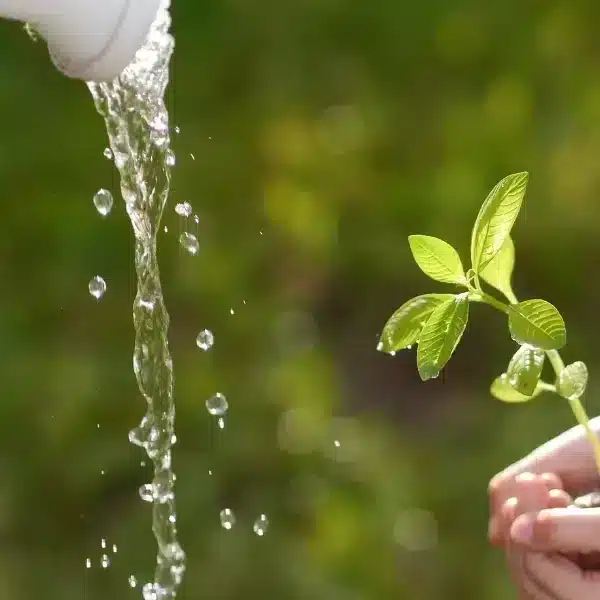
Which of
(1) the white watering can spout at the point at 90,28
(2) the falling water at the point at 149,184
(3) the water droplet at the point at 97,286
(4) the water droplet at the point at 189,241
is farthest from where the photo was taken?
(3) the water droplet at the point at 97,286

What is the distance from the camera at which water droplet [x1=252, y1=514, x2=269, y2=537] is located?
1.05 m

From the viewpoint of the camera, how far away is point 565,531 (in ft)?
1.37

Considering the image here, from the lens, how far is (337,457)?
3.59 ft

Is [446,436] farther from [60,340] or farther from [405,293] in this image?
[60,340]

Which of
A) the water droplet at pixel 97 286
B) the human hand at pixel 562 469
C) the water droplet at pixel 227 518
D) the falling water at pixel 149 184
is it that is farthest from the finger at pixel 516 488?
the water droplet at pixel 227 518

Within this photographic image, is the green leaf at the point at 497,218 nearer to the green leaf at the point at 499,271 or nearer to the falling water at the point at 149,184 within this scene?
the green leaf at the point at 499,271

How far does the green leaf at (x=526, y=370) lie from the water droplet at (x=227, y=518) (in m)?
0.67

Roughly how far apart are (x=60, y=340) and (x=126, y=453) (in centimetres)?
13

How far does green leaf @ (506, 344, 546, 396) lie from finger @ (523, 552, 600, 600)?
8 cm

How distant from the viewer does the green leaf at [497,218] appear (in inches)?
16.1

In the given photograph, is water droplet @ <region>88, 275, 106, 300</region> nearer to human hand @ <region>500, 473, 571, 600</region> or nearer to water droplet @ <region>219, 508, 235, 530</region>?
water droplet @ <region>219, 508, 235, 530</region>

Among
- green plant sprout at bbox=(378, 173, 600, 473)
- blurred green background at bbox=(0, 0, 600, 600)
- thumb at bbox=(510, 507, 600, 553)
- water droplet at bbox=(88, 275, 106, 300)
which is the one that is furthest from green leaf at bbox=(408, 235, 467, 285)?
blurred green background at bbox=(0, 0, 600, 600)

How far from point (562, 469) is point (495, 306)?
0.35ft

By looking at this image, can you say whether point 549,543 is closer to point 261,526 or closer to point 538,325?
point 538,325
